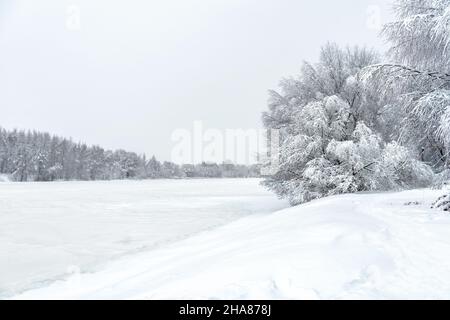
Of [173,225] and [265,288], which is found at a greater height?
[265,288]

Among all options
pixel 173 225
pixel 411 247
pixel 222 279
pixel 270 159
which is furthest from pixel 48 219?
pixel 411 247

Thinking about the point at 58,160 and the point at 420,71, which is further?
the point at 58,160

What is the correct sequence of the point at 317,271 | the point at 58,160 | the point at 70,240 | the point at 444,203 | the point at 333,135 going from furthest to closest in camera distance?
the point at 58,160 → the point at 333,135 → the point at 70,240 → the point at 444,203 → the point at 317,271

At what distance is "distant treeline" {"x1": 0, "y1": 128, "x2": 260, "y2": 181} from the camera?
86.7 meters

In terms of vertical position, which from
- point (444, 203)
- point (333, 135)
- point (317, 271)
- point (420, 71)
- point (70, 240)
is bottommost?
point (70, 240)

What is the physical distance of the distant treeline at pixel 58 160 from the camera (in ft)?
284

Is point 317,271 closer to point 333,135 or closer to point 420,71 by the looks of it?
point 420,71

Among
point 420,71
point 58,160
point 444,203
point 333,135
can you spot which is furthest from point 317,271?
point 58,160

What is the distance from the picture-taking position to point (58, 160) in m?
94.0

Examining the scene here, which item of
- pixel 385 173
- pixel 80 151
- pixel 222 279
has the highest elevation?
pixel 80 151

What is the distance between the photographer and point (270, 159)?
1919cm

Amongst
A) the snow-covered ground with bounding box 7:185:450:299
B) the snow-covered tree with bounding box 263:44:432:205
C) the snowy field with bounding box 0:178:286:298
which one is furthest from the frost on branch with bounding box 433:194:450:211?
the snowy field with bounding box 0:178:286:298
